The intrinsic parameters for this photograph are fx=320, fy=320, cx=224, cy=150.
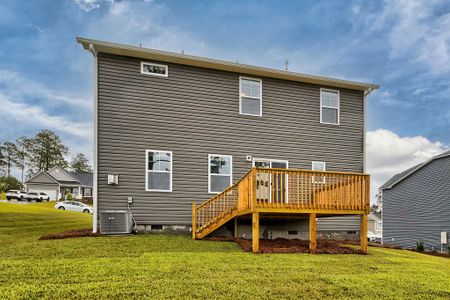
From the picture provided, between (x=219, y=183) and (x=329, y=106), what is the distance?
534 cm

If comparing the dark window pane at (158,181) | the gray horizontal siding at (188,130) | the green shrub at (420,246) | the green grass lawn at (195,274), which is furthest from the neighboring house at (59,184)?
the green shrub at (420,246)

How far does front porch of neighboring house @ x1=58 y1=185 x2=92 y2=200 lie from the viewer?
3928cm

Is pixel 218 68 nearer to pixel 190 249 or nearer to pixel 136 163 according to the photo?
pixel 136 163

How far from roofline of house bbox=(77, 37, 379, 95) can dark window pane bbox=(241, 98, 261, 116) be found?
96 cm

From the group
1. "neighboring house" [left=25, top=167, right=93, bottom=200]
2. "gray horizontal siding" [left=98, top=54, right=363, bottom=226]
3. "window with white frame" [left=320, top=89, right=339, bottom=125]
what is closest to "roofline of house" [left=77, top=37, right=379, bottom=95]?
"gray horizontal siding" [left=98, top=54, right=363, bottom=226]

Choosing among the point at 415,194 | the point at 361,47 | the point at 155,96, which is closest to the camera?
the point at 155,96

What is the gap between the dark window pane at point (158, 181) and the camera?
33.6ft

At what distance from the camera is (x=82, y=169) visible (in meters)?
54.9

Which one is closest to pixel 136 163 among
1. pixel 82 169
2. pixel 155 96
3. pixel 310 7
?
pixel 155 96

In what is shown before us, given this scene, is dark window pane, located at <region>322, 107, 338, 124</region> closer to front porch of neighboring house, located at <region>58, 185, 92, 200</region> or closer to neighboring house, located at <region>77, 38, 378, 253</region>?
neighboring house, located at <region>77, 38, 378, 253</region>

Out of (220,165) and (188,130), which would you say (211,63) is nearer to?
(188,130)

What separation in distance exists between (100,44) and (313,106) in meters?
7.72

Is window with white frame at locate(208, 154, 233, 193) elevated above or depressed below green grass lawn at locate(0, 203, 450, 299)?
above

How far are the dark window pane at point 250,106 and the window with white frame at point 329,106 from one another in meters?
2.63
